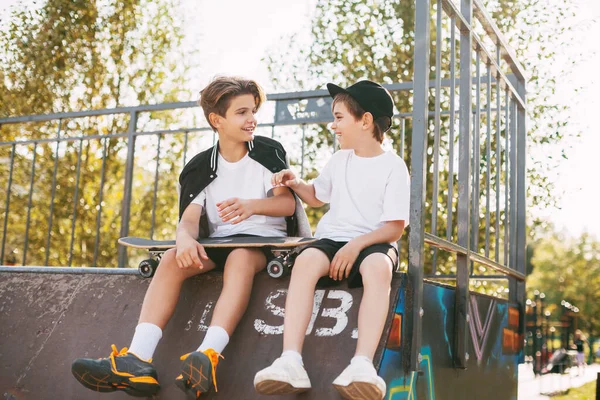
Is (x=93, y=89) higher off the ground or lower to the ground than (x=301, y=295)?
higher

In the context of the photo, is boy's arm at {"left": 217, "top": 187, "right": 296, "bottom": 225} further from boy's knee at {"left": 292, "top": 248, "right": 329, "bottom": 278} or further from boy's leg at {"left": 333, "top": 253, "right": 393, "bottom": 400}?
boy's leg at {"left": 333, "top": 253, "right": 393, "bottom": 400}

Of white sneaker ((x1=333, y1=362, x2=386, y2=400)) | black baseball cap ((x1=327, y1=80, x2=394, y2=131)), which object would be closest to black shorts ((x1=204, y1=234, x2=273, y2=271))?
black baseball cap ((x1=327, y1=80, x2=394, y2=131))

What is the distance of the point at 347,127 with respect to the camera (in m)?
2.74

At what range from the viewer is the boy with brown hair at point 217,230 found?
7.23 ft

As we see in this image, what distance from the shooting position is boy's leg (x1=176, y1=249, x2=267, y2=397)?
2100 mm

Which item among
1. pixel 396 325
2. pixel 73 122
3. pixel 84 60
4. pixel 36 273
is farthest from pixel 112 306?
pixel 84 60

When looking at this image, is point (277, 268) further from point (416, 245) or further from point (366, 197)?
point (416, 245)

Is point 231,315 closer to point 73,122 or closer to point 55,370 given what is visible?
point 55,370

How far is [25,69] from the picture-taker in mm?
11250

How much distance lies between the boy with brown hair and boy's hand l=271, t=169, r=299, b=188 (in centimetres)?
7

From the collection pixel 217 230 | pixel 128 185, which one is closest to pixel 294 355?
pixel 217 230

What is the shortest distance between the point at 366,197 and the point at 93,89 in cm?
974

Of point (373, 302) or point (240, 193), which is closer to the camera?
point (373, 302)

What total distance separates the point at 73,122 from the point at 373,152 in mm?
8996
